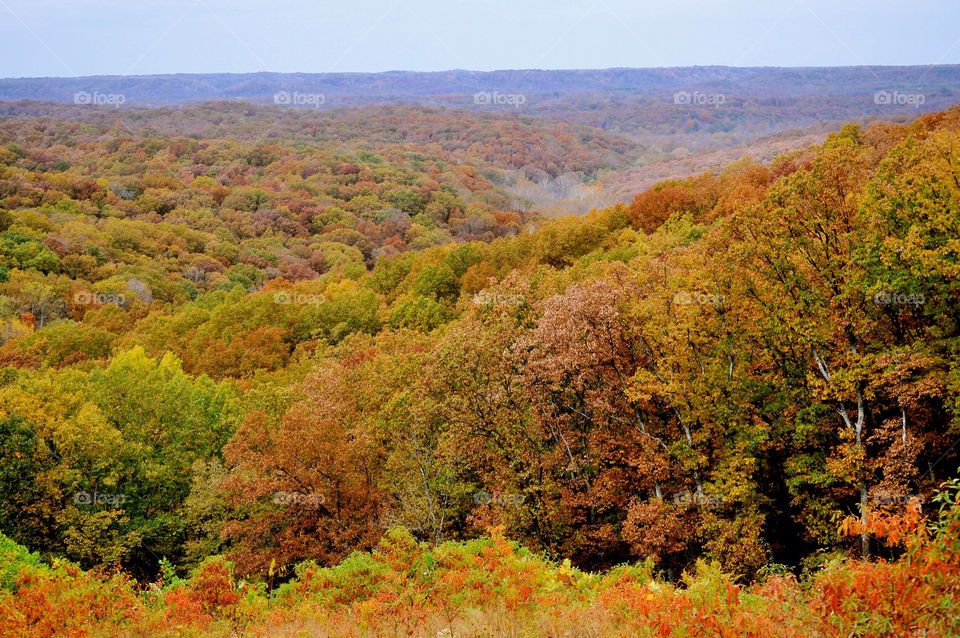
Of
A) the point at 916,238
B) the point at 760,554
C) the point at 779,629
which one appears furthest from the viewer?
the point at 760,554

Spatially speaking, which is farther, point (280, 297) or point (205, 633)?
point (280, 297)

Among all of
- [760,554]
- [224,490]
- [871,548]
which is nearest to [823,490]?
[871,548]

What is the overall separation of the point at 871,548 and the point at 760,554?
143 inches

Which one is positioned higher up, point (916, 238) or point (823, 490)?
point (916, 238)

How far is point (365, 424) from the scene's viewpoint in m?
27.9

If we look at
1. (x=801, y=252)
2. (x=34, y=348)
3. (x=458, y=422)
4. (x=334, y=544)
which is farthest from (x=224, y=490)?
(x=34, y=348)

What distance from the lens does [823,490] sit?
23.8 meters

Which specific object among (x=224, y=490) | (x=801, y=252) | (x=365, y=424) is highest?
(x=801, y=252)

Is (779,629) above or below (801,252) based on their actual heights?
below

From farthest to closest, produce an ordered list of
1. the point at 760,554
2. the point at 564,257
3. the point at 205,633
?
1. the point at 564,257
2. the point at 760,554
3. the point at 205,633

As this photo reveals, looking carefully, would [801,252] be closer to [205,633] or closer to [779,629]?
[779,629]

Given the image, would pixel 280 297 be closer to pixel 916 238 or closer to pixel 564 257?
pixel 564 257

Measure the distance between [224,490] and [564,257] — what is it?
4887 centimetres

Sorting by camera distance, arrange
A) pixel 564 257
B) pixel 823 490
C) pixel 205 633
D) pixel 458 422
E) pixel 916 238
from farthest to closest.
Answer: pixel 564 257, pixel 458 422, pixel 823 490, pixel 916 238, pixel 205 633
